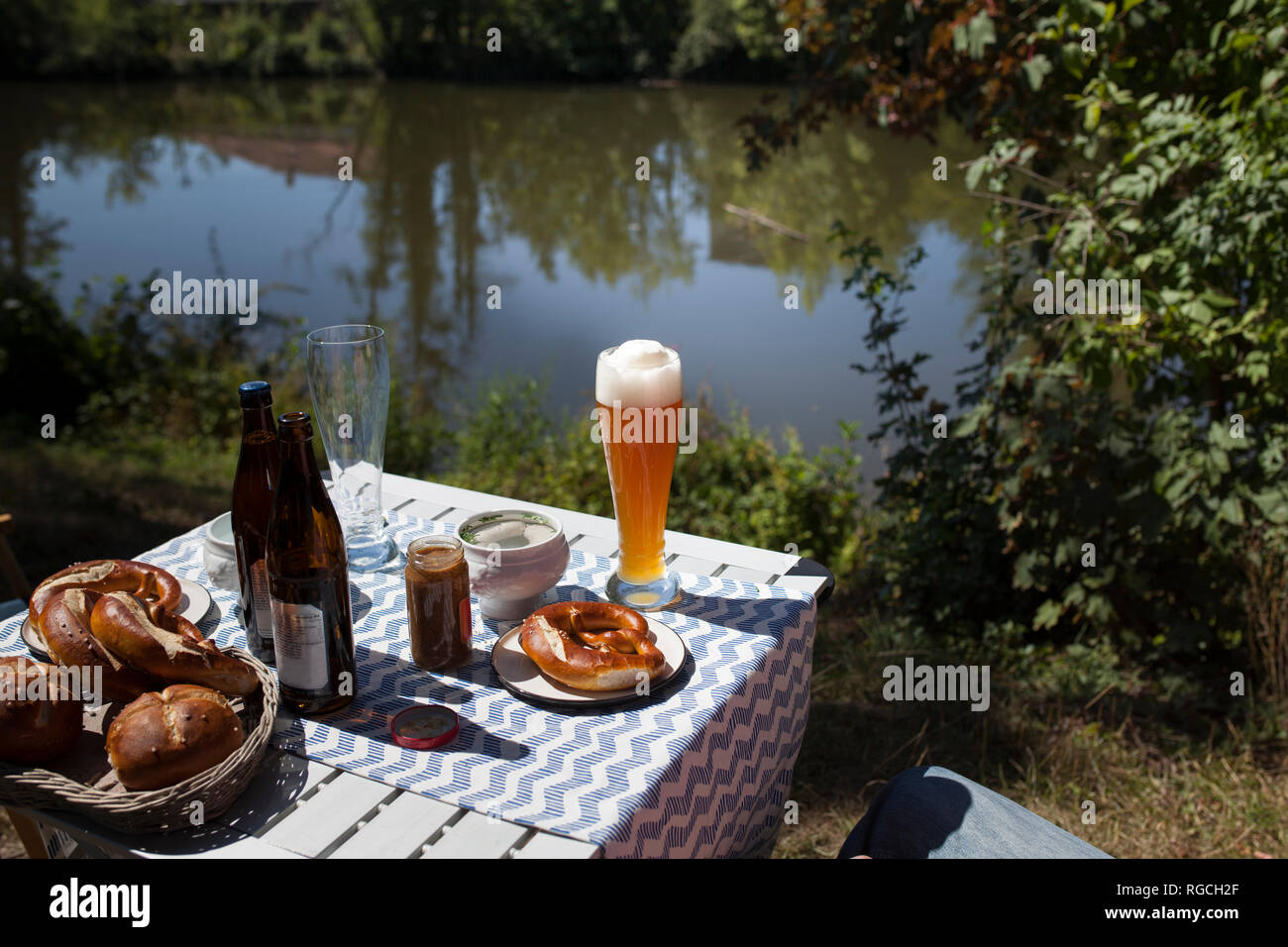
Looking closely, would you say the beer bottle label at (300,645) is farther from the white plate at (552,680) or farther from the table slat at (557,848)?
the table slat at (557,848)

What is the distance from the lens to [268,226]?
10.1 metres

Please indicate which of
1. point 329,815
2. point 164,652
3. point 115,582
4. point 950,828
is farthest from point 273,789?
point 950,828

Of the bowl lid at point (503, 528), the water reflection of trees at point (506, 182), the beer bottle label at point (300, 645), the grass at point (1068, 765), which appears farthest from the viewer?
the water reflection of trees at point (506, 182)

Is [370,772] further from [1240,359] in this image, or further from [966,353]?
[966,353]

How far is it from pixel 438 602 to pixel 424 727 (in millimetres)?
154

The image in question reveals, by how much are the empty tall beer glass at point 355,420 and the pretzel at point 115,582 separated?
232 millimetres

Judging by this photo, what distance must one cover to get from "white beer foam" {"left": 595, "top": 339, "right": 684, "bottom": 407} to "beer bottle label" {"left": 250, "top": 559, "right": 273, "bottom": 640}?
0.47 meters

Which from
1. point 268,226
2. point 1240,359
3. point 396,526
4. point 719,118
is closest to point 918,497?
point 1240,359

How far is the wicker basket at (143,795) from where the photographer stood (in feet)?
3.05

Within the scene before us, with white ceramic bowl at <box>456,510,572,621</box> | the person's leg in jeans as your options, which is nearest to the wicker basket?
white ceramic bowl at <box>456,510,572,621</box>

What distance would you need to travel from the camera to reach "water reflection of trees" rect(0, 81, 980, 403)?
790cm

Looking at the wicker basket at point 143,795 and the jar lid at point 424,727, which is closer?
the wicker basket at point 143,795

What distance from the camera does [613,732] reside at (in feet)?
3.65

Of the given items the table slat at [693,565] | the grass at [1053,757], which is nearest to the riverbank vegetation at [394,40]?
the grass at [1053,757]
